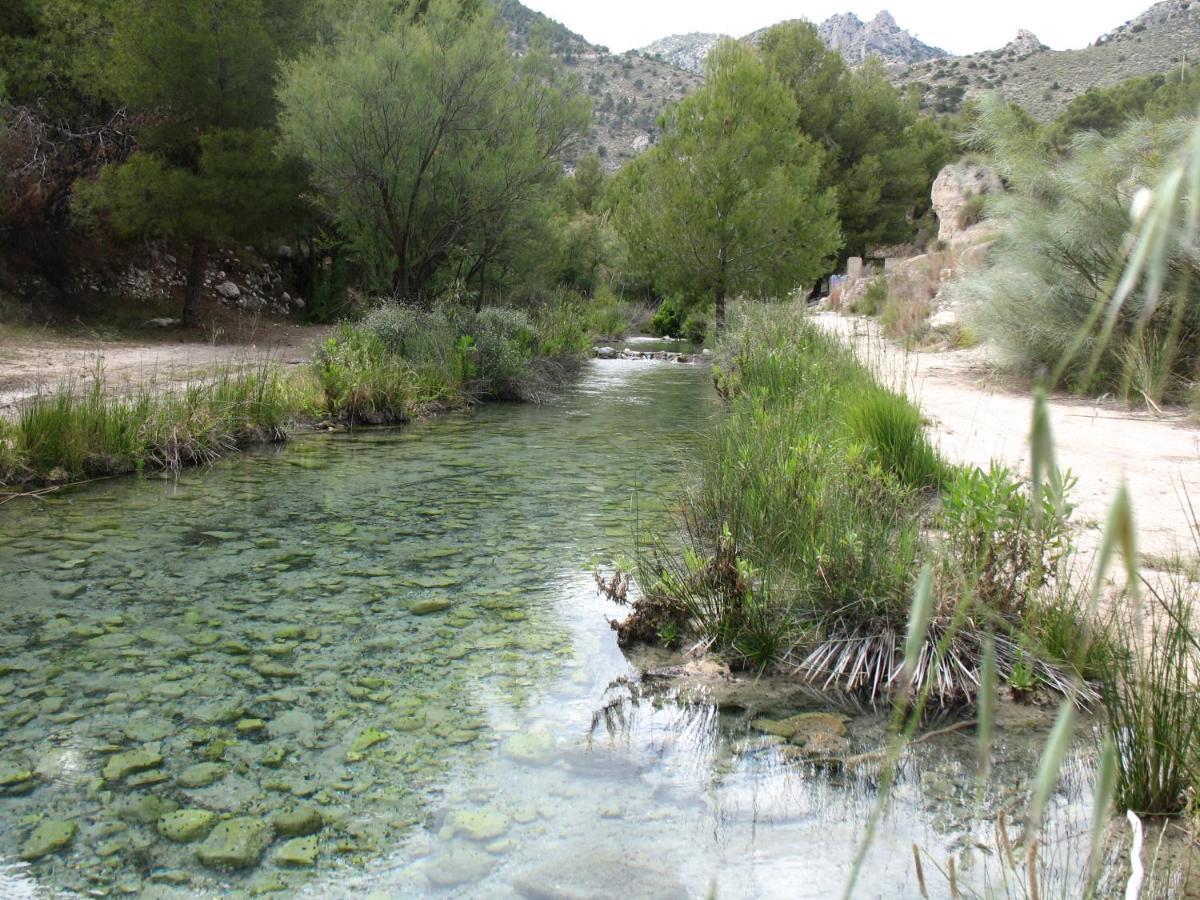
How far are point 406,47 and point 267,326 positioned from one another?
8573 mm

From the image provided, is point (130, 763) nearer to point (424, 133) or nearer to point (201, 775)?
point (201, 775)

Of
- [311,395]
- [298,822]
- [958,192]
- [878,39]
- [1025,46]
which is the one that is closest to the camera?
[298,822]

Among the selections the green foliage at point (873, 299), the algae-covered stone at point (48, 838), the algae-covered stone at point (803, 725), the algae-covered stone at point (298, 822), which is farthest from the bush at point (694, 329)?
the algae-covered stone at point (48, 838)

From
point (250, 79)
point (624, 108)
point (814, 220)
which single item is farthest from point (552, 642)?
point (624, 108)

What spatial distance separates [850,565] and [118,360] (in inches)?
473

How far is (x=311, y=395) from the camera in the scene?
10.7m

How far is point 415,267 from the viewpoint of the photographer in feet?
55.2

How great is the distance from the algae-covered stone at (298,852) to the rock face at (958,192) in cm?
2568

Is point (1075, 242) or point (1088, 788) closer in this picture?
point (1088, 788)

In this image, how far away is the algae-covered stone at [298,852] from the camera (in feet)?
8.58

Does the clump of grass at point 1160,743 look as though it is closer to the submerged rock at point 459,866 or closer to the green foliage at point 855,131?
the submerged rock at point 459,866

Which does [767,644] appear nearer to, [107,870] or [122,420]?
[107,870]

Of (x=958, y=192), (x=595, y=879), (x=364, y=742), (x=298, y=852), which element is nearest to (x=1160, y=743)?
(x=595, y=879)

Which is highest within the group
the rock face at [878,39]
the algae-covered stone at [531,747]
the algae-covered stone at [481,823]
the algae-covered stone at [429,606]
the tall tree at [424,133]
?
the rock face at [878,39]
